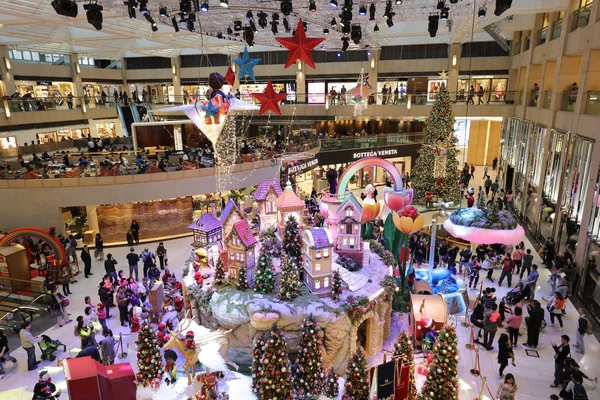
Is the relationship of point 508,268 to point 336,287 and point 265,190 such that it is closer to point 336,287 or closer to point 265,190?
point 336,287

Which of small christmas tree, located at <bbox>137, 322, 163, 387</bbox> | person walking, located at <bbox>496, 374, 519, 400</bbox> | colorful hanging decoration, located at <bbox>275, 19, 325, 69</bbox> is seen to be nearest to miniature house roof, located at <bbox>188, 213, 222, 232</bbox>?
small christmas tree, located at <bbox>137, 322, 163, 387</bbox>

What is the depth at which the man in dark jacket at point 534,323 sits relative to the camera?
9703mm

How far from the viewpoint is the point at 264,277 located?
995 cm

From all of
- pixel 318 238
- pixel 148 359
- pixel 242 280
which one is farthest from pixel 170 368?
pixel 318 238

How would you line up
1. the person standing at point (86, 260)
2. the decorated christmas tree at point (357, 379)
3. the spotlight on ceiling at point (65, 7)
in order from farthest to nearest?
the person standing at point (86, 260) < the spotlight on ceiling at point (65, 7) < the decorated christmas tree at point (357, 379)

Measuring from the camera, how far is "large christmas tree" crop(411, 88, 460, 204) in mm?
19812

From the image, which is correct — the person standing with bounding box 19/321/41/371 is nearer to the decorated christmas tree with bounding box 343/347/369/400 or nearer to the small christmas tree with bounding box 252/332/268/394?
the small christmas tree with bounding box 252/332/268/394

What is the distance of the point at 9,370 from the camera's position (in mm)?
9758

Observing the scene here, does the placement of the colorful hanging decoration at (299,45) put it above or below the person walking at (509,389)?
above

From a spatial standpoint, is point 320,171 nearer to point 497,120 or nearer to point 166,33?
point 166,33

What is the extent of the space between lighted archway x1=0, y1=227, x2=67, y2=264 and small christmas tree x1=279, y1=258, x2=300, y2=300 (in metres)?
8.91

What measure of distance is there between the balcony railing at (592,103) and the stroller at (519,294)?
5.71 m

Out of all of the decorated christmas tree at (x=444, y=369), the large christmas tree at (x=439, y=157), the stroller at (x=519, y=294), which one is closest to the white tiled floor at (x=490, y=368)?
the stroller at (x=519, y=294)

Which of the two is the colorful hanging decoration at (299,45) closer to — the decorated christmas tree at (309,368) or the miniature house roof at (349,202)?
the miniature house roof at (349,202)
